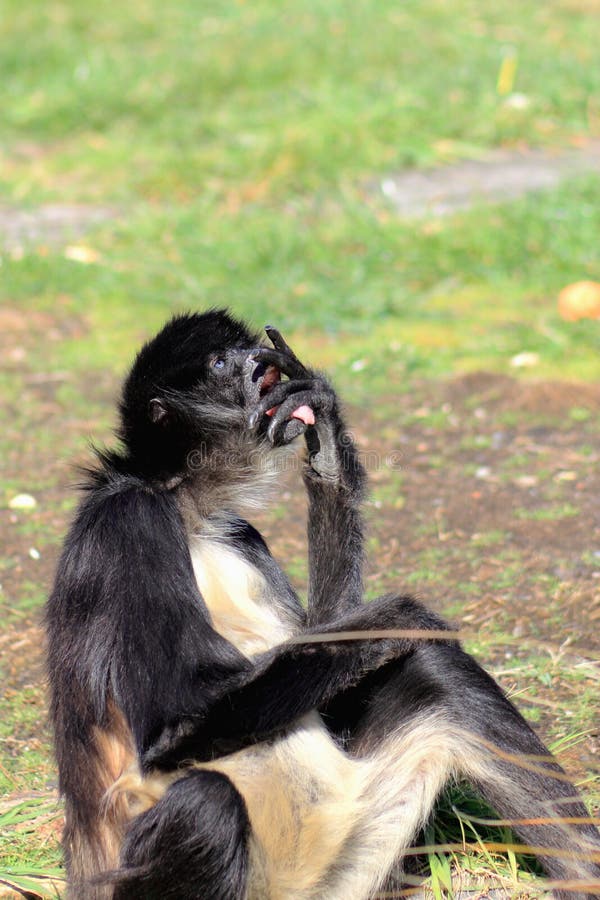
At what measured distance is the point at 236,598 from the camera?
12.5 ft

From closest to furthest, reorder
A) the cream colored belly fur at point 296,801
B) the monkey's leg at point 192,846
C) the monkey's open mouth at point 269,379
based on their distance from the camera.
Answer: the monkey's leg at point 192,846 < the cream colored belly fur at point 296,801 < the monkey's open mouth at point 269,379

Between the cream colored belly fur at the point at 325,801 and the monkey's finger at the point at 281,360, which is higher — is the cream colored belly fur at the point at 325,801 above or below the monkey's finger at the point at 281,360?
below

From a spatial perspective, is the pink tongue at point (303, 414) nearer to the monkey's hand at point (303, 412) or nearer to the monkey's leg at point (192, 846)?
the monkey's hand at point (303, 412)

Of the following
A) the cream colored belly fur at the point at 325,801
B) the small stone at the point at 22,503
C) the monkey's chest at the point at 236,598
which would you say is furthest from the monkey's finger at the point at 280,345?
the small stone at the point at 22,503

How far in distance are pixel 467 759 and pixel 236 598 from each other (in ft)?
2.78

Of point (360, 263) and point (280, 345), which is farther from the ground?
point (280, 345)

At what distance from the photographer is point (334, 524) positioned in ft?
13.2

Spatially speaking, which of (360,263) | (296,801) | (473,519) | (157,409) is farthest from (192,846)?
(360,263)

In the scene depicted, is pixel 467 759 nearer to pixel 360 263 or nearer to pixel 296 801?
pixel 296 801

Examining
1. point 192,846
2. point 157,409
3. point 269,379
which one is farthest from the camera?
point 269,379

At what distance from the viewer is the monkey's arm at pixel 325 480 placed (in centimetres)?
386

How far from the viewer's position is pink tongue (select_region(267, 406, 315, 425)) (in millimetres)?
3867

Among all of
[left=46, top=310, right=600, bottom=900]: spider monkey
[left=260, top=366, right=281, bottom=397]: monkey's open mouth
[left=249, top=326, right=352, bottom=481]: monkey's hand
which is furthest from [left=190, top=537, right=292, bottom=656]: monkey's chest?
[left=260, top=366, right=281, bottom=397]: monkey's open mouth

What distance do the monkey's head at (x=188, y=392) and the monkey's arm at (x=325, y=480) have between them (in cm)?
10
